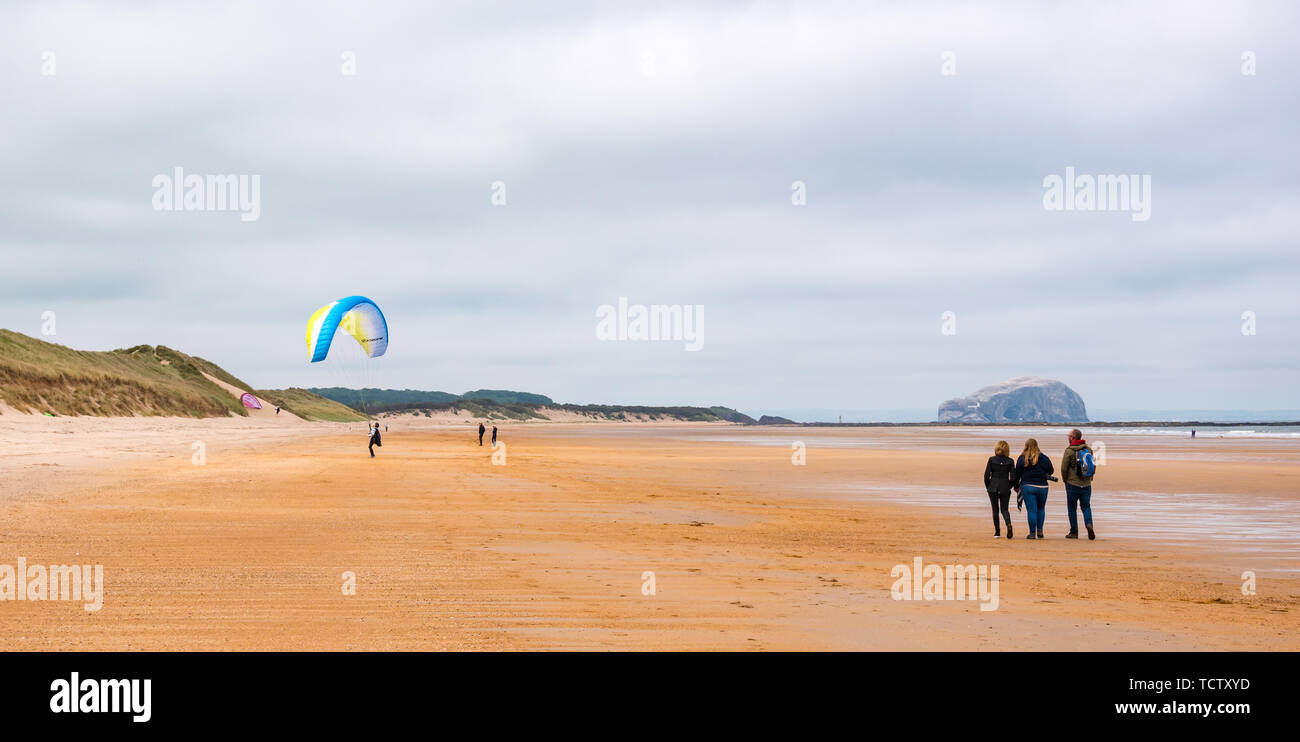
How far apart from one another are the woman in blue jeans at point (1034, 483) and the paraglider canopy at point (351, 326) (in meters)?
40.8

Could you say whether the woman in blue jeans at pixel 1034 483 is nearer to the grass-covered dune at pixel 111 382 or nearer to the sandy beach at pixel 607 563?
the sandy beach at pixel 607 563

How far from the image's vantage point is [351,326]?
5519 cm

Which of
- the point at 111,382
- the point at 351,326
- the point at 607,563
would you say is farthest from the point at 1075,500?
the point at 111,382

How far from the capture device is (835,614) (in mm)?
8539

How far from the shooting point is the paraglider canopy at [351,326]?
4844 cm

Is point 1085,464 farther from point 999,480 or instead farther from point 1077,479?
point 999,480

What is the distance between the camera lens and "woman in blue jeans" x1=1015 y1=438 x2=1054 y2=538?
15.8 meters

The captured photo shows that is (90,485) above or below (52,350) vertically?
below

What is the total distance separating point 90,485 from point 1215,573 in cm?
2290

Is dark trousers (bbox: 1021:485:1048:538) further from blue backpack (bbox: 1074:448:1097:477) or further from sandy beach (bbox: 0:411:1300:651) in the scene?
blue backpack (bbox: 1074:448:1097:477)
